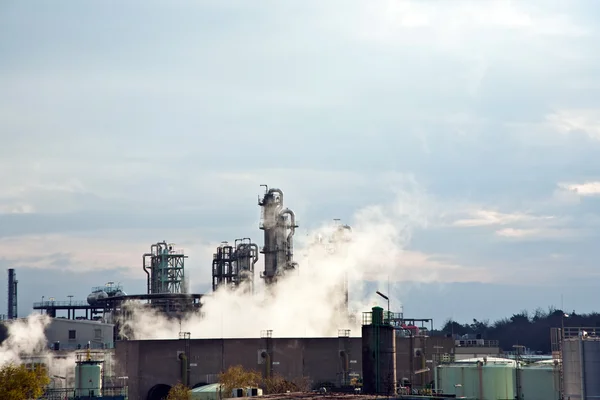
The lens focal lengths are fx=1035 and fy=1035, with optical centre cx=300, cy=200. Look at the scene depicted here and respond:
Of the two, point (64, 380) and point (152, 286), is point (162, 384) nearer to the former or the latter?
point (64, 380)

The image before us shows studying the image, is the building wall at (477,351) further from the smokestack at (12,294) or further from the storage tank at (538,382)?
the smokestack at (12,294)

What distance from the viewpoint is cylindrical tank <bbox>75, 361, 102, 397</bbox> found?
258 ft

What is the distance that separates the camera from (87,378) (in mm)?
78938

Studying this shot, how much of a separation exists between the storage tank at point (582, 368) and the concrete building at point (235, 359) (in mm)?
34899

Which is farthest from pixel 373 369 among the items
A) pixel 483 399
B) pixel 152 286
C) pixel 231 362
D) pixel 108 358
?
pixel 152 286

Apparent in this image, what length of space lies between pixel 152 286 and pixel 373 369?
74.3 metres

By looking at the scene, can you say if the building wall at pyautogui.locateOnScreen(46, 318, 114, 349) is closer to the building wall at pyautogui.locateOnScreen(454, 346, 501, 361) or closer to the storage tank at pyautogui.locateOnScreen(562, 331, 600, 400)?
the building wall at pyautogui.locateOnScreen(454, 346, 501, 361)

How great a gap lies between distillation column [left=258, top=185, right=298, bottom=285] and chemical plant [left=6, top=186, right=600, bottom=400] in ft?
0.36

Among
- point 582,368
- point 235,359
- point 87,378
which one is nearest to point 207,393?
point 87,378

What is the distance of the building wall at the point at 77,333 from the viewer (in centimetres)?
11862

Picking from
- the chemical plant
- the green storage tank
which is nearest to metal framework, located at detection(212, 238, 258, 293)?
the chemical plant

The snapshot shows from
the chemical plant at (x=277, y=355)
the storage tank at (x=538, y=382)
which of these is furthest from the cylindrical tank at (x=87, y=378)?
the storage tank at (x=538, y=382)

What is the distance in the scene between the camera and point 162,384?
90.2 metres

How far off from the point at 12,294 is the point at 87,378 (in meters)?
94.1
